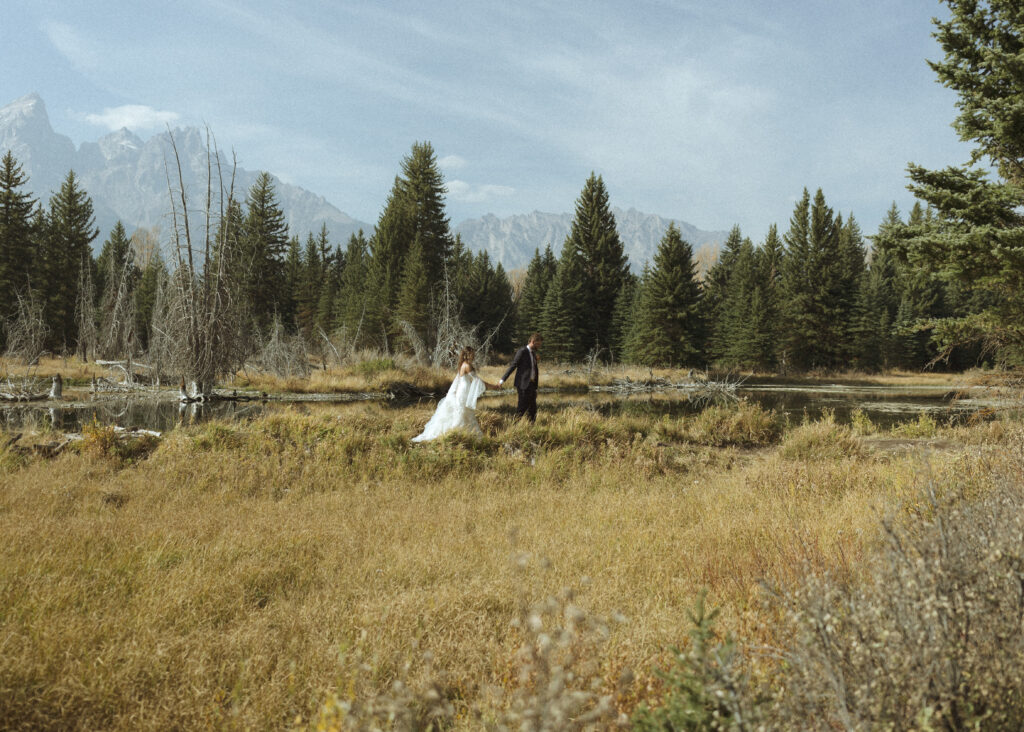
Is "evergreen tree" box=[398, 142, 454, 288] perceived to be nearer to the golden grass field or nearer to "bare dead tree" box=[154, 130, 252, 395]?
"bare dead tree" box=[154, 130, 252, 395]

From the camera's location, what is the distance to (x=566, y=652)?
246cm

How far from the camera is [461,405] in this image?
10.1m

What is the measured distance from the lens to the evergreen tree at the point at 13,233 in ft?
125

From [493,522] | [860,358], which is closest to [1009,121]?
[493,522]

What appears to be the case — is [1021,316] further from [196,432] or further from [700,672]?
[196,432]

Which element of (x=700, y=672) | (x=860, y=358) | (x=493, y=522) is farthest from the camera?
(x=860, y=358)

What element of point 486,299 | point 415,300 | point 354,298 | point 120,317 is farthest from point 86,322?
point 486,299

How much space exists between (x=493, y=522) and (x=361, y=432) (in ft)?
15.5

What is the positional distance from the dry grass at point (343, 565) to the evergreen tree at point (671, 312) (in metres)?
33.5

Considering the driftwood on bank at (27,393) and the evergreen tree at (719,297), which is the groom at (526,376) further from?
the evergreen tree at (719,297)

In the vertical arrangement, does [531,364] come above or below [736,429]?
above

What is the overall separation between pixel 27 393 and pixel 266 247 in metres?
36.1

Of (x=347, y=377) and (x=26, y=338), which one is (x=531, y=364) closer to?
(x=347, y=377)

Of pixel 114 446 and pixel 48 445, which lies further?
pixel 48 445
